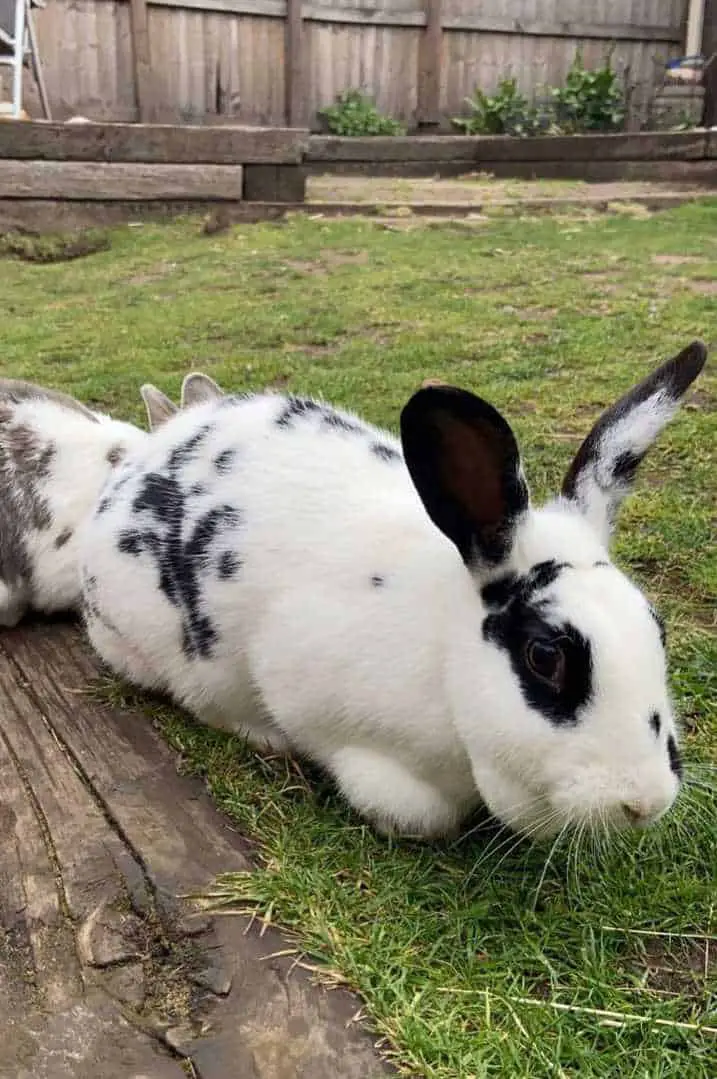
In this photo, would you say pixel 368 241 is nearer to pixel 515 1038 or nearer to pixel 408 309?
pixel 408 309

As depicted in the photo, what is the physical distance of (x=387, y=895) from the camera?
5.84 ft

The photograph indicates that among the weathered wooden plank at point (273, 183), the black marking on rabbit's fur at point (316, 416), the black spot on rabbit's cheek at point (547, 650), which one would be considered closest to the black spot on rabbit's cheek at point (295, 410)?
the black marking on rabbit's fur at point (316, 416)

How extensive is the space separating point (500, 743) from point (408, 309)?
15.7 ft

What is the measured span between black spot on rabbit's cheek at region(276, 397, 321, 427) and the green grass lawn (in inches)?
27.4

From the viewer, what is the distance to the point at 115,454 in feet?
9.57

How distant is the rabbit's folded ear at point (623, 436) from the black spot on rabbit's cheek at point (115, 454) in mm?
1445

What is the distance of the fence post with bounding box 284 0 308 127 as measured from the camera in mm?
12742

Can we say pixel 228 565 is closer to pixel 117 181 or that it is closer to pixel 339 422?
pixel 339 422

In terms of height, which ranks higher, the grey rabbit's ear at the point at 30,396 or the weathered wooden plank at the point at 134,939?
the grey rabbit's ear at the point at 30,396

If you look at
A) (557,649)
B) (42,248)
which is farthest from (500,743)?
(42,248)

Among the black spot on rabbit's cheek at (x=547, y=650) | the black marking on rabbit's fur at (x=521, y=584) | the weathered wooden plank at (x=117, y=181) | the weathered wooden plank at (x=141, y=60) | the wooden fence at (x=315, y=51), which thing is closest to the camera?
the black spot on rabbit's cheek at (x=547, y=650)

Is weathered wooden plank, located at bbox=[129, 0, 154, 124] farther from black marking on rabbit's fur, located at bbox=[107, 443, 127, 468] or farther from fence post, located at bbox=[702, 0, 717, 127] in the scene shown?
black marking on rabbit's fur, located at bbox=[107, 443, 127, 468]

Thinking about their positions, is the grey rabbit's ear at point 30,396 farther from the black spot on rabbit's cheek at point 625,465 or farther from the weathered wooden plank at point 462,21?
the weathered wooden plank at point 462,21

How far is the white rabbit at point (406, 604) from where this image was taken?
1565 mm
